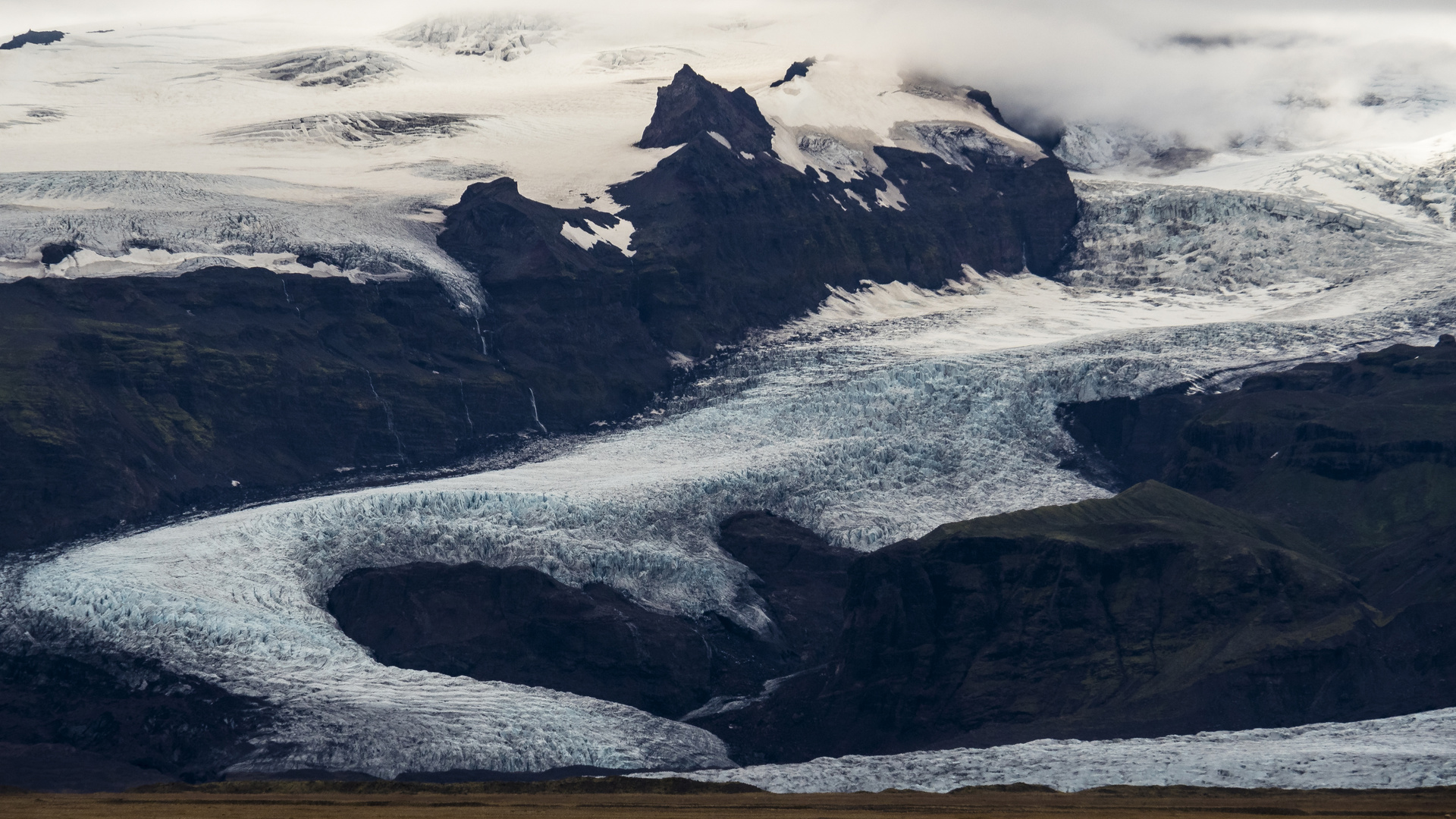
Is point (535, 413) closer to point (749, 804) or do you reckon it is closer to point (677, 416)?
point (677, 416)

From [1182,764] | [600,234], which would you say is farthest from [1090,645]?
[600,234]

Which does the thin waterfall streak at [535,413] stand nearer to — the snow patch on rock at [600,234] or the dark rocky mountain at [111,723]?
the snow patch on rock at [600,234]

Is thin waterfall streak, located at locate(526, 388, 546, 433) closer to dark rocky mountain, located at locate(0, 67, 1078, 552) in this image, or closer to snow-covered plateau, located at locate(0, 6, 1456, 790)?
dark rocky mountain, located at locate(0, 67, 1078, 552)

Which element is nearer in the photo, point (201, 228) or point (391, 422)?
point (391, 422)

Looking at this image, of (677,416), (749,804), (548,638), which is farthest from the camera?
(677,416)

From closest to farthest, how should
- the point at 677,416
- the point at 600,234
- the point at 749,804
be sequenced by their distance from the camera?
1. the point at 749,804
2. the point at 677,416
3. the point at 600,234

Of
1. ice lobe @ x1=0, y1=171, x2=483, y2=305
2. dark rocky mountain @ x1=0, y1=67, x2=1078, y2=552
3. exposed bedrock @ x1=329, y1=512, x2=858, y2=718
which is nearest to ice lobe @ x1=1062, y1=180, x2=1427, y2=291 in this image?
dark rocky mountain @ x1=0, y1=67, x2=1078, y2=552
